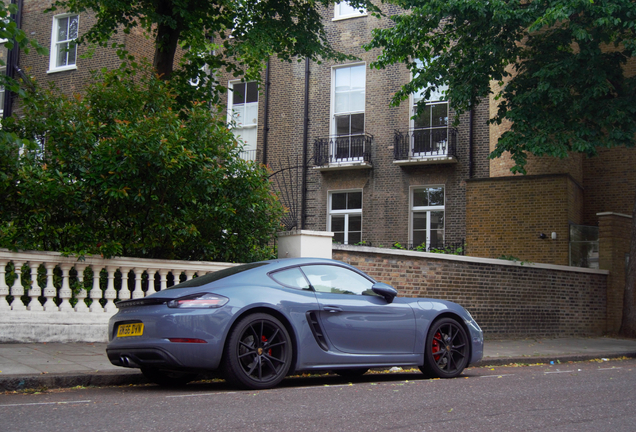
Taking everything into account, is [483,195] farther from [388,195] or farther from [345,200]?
[345,200]

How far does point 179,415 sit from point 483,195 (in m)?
15.5

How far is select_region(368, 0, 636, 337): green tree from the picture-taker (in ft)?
46.7

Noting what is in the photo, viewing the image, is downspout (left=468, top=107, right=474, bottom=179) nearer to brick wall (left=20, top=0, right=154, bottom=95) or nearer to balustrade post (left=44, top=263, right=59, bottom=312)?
brick wall (left=20, top=0, right=154, bottom=95)

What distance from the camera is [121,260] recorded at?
991 cm

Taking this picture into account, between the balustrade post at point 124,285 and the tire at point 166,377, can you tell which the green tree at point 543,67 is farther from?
the tire at point 166,377

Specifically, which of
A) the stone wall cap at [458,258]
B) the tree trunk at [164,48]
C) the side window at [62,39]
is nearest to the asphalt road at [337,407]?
the stone wall cap at [458,258]

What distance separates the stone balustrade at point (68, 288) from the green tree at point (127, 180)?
0.29 metres

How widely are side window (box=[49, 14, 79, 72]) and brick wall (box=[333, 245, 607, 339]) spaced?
57.0 ft

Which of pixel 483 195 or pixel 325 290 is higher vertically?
pixel 483 195

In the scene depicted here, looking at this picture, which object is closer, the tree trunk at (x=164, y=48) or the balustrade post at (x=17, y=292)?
the balustrade post at (x=17, y=292)

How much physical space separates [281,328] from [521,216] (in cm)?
1345

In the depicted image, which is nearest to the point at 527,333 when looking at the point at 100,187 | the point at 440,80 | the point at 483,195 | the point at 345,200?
the point at 483,195

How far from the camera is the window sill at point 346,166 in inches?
875

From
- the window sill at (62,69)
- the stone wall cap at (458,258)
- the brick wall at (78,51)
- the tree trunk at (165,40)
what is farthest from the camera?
the window sill at (62,69)
